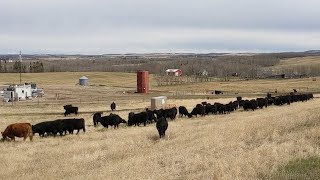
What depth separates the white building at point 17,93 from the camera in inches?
2630

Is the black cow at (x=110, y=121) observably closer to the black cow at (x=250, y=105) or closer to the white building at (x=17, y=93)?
the black cow at (x=250, y=105)

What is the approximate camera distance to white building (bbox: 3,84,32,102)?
66.8m

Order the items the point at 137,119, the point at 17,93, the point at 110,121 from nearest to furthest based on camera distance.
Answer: the point at 110,121
the point at 137,119
the point at 17,93

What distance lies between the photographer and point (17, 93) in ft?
222

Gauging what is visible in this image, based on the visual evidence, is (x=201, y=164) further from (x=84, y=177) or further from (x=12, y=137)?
(x=12, y=137)

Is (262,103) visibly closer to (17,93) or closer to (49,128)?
(49,128)

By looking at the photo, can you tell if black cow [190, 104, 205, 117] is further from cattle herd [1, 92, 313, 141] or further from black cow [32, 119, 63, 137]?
black cow [32, 119, 63, 137]

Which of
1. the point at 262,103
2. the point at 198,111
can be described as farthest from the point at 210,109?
the point at 262,103

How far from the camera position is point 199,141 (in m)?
18.6

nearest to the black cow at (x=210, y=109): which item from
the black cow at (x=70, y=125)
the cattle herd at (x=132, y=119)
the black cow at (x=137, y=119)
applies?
the cattle herd at (x=132, y=119)

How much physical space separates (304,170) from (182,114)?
1134 inches

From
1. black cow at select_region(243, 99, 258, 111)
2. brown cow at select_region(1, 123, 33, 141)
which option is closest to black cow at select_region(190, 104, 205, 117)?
black cow at select_region(243, 99, 258, 111)

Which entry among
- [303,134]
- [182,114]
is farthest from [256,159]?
[182,114]

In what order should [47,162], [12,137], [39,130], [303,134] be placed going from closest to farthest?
[303,134] < [47,162] < [12,137] < [39,130]
